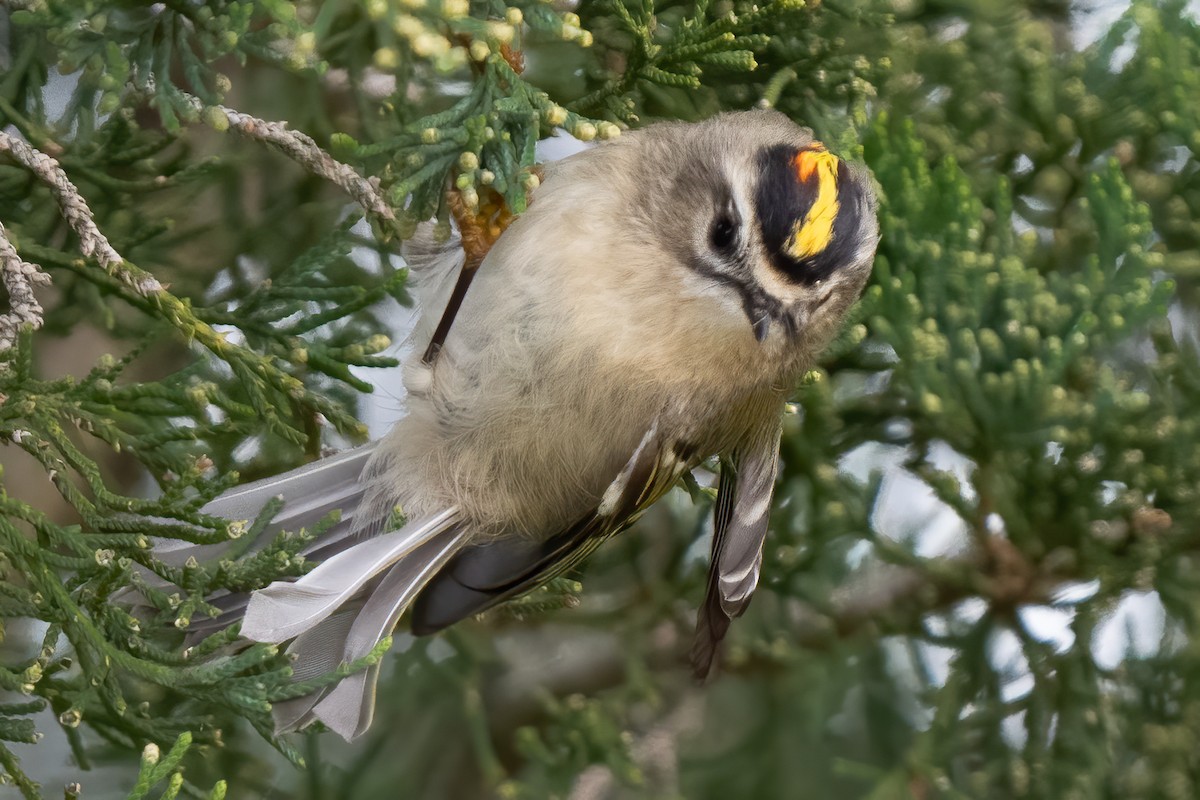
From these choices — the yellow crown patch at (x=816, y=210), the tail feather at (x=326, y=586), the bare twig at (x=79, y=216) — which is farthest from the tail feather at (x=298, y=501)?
the yellow crown patch at (x=816, y=210)

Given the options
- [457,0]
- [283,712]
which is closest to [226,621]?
[283,712]

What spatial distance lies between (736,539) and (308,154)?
2.71 ft

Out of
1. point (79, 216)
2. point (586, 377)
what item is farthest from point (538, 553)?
point (79, 216)

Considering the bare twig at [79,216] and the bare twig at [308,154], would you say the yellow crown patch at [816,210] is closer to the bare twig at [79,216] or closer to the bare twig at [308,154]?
the bare twig at [308,154]

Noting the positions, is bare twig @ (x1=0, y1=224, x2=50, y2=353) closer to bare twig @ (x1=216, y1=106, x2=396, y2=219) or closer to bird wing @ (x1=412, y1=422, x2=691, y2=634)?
bare twig @ (x1=216, y1=106, x2=396, y2=219)

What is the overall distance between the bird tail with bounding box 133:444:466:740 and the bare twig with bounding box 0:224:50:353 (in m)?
0.35

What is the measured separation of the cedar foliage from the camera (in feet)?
4.39

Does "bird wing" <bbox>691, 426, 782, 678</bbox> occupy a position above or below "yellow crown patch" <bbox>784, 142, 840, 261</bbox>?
below

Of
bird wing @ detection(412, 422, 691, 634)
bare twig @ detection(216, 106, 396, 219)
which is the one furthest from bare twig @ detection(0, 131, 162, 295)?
bird wing @ detection(412, 422, 691, 634)

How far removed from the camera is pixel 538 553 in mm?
1652

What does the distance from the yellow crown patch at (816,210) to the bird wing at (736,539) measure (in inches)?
17.0

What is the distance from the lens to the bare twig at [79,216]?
1247 mm

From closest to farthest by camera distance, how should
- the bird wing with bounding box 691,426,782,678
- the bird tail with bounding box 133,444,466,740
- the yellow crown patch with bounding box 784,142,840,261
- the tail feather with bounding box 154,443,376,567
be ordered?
the bird tail with bounding box 133,444,466,740 → the yellow crown patch with bounding box 784,142,840,261 → the tail feather with bounding box 154,443,376,567 → the bird wing with bounding box 691,426,782,678

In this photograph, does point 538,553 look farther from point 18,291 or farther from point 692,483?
point 18,291
